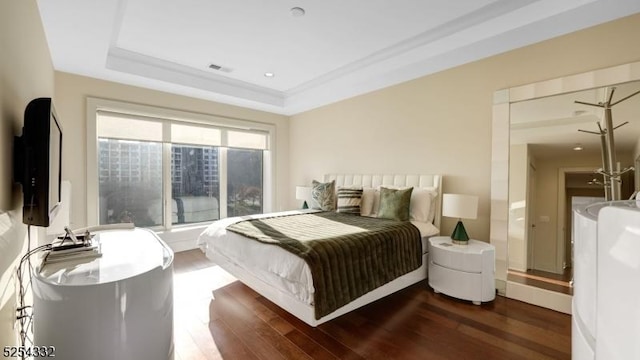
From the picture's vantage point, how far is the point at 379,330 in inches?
85.6

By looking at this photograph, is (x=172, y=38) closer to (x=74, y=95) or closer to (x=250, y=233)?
(x=74, y=95)

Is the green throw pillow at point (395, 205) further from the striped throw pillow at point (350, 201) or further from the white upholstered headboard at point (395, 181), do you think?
the striped throw pillow at point (350, 201)

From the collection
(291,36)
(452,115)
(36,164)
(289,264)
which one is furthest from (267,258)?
(452,115)

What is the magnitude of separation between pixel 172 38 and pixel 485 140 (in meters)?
3.66

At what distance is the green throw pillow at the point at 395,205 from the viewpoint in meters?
3.22


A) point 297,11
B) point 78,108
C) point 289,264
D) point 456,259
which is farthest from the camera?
point 78,108

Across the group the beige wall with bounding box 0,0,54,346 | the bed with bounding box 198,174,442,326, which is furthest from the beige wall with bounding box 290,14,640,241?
the beige wall with bounding box 0,0,54,346

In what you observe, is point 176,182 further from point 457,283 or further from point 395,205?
point 457,283

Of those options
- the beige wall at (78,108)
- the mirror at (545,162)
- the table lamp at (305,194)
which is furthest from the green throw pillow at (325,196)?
the beige wall at (78,108)

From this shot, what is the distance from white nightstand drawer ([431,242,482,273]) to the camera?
2578 mm

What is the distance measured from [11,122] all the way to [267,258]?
1.74 m

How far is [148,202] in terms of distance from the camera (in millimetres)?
4176

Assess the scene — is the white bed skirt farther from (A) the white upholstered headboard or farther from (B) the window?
(B) the window

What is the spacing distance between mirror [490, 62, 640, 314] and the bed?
0.71 m
